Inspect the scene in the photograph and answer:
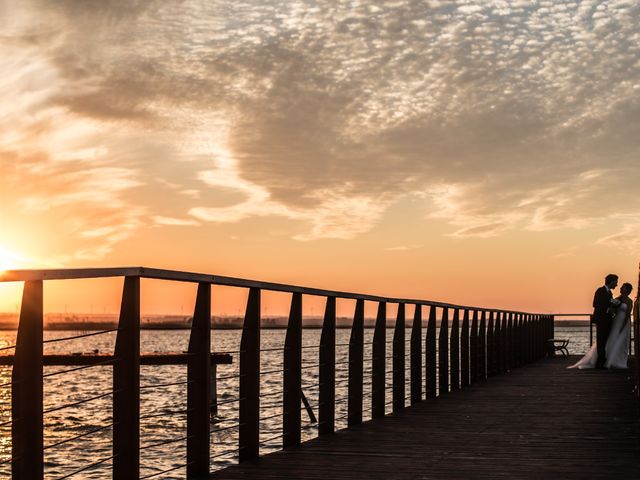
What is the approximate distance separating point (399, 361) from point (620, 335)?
35.5ft

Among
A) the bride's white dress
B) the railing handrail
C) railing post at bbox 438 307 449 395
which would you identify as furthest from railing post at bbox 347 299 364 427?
the bride's white dress

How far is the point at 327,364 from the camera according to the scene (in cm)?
805

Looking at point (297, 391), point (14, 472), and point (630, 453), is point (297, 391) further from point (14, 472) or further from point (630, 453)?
point (14, 472)

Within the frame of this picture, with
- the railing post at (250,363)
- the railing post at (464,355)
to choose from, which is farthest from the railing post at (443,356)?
the railing post at (250,363)

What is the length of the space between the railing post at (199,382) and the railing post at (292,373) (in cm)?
141

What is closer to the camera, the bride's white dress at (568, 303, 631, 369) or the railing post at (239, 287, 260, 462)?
the railing post at (239, 287, 260, 462)

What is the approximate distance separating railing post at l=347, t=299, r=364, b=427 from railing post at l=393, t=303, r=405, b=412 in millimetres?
1502

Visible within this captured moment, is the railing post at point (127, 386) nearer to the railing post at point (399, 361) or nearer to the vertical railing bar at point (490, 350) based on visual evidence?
the railing post at point (399, 361)

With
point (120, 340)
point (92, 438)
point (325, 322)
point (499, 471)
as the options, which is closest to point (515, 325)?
point (92, 438)

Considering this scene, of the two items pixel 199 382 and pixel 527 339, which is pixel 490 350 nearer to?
pixel 527 339

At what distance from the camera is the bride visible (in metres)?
19.7

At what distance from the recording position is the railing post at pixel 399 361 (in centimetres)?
1046

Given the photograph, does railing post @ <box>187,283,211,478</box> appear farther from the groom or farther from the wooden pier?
the groom

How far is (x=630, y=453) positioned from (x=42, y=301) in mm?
4765
